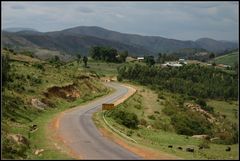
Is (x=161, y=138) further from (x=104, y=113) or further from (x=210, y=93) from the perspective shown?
(x=210, y=93)

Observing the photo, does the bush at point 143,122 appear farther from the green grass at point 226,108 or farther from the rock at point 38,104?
the green grass at point 226,108

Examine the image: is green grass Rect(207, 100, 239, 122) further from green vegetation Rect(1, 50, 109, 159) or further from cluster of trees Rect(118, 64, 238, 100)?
green vegetation Rect(1, 50, 109, 159)

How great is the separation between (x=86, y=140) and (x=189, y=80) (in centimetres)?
13096

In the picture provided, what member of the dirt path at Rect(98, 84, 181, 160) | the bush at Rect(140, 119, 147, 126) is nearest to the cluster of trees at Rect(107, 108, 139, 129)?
the bush at Rect(140, 119, 147, 126)

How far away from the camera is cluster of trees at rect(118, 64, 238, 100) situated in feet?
468

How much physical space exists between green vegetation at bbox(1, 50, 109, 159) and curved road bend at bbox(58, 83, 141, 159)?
1404 millimetres

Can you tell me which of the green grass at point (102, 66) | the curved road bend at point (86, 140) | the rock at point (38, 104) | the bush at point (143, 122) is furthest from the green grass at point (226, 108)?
the curved road bend at point (86, 140)

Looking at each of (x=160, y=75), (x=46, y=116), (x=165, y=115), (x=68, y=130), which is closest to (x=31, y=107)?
(x=46, y=116)

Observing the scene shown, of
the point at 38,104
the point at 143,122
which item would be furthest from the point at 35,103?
the point at 143,122

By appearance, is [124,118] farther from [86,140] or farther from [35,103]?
[86,140]

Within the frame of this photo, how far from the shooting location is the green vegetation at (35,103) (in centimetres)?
2891

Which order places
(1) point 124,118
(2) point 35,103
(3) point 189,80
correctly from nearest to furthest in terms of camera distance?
(1) point 124,118
(2) point 35,103
(3) point 189,80

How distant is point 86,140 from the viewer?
33594 mm

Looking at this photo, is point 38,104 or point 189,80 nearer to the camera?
point 38,104
